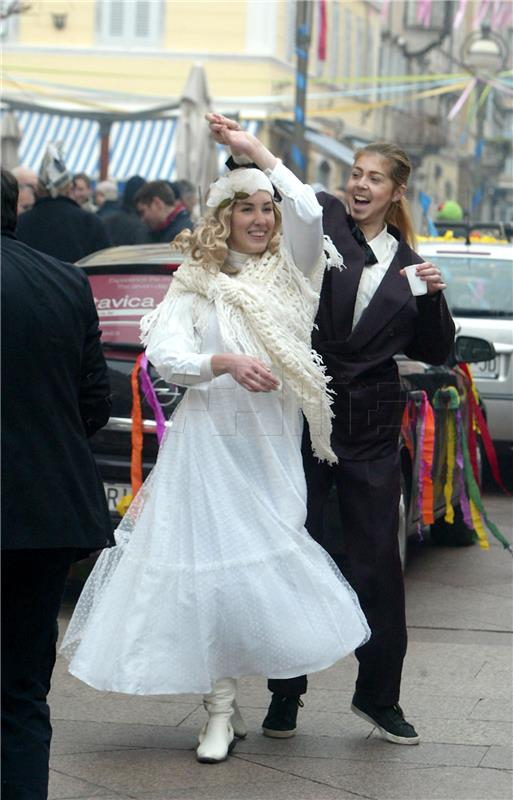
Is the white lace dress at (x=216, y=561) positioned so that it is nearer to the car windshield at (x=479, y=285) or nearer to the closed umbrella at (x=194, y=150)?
the car windshield at (x=479, y=285)

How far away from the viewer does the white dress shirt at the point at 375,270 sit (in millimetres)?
5371

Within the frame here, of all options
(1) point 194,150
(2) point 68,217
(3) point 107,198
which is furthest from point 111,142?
(2) point 68,217

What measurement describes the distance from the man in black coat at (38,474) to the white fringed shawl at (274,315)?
979mm

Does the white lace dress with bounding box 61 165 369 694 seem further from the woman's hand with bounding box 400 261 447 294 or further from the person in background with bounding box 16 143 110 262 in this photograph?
the person in background with bounding box 16 143 110 262

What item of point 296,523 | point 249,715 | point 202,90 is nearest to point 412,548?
point 249,715

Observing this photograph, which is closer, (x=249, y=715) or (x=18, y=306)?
(x=18, y=306)

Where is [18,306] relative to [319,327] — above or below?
above

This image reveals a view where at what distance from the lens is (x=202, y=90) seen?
23.1 m

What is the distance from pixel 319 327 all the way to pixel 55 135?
25.1 meters

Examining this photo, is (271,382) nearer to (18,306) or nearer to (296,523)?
(296,523)

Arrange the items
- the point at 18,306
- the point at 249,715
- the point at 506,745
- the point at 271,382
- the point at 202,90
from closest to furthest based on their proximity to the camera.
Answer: the point at 18,306
the point at 271,382
the point at 506,745
the point at 249,715
the point at 202,90

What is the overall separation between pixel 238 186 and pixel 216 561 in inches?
48.2

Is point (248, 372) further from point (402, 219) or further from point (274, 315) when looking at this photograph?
point (402, 219)

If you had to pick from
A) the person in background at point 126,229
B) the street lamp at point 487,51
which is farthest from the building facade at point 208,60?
the person in background at point 126,229
